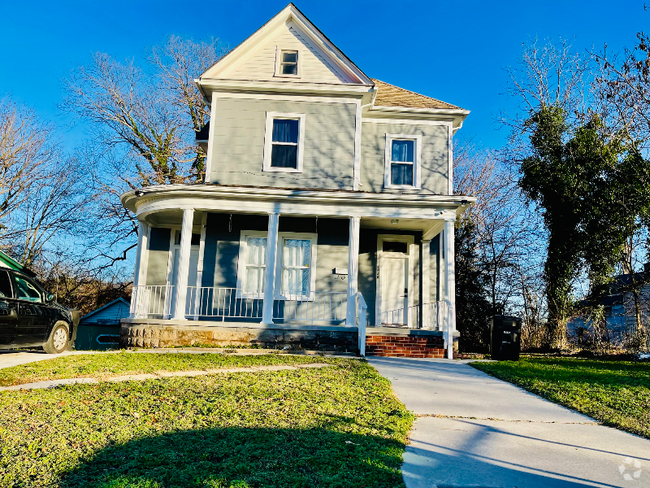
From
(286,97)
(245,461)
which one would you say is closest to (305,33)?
(286,97)

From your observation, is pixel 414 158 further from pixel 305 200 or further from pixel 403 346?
pixel 403 346

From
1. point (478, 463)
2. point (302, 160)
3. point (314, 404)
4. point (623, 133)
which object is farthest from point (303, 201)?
point (623, 133)

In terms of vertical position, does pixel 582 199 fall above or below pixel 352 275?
above

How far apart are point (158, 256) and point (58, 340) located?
16.5 ft

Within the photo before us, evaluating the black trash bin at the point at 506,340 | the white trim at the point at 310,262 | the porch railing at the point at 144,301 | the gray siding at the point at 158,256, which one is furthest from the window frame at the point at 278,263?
the black trash bin at the point at 506,340

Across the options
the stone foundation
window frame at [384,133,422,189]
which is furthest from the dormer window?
the stone foundation

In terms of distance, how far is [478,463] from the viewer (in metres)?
3.72

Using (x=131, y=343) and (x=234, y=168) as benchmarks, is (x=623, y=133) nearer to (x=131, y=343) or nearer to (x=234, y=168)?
(x=234, y=168)

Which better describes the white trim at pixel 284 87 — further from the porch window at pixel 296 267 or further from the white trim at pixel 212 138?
the porch window at pixel 296 267

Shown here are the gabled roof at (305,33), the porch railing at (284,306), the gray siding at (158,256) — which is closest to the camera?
the porch railing at (284,306)

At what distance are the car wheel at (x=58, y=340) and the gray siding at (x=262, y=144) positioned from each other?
17.2 ft

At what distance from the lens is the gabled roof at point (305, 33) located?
13.5 metres

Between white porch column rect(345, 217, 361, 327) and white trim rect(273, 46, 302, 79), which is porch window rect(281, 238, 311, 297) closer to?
white porch column rect(345, 217, 361, 327)

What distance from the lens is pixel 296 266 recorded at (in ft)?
43.6
